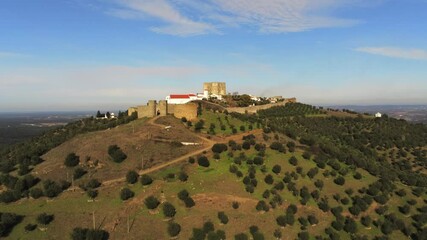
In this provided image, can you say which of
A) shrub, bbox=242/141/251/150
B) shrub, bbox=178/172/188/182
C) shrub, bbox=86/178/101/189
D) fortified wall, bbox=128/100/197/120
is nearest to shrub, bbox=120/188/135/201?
shrub, bbox=86/178/101/189

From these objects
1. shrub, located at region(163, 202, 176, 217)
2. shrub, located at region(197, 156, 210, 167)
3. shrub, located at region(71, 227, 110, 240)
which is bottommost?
shrub, located at region(71, 227, 110, 240)

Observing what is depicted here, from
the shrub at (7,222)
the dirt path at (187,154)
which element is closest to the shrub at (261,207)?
the dirt path at (187,154)

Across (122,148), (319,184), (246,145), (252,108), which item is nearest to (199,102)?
(252,108)

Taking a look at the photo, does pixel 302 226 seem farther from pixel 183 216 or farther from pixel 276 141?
pixel 276 141

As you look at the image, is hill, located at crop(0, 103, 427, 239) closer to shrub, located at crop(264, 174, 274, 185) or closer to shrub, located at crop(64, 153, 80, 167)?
shrub, located at crop(264, 174, 274, 185)

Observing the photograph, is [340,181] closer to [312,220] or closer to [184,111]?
[312,220]

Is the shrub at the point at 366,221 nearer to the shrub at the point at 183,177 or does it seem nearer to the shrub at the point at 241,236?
the shrub at the point at 241,236

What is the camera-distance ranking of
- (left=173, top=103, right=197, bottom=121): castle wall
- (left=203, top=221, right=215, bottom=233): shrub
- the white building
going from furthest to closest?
the white building
(left=173, top=103, right=197, bottom=121): castle wall
(left=203, top=221, right=215, bottom=233): shrub
